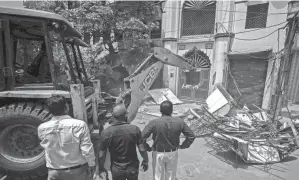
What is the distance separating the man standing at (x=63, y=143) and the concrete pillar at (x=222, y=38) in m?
10.3

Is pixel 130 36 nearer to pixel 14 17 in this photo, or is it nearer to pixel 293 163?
pixel 14 17

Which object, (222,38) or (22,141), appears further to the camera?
(222,38)

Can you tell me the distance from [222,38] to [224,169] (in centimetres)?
875

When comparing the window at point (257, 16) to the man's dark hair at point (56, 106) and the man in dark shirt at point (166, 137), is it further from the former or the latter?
the man's dark hair at point (56, 106)

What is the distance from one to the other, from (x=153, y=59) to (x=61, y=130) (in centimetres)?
282

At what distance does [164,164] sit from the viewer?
2924mm

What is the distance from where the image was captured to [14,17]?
10.3ft

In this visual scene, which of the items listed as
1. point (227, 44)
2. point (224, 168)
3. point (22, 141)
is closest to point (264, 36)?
point (227, 44)

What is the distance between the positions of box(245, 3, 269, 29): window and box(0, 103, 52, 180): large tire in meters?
11.2

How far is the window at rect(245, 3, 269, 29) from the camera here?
9477 millimetres

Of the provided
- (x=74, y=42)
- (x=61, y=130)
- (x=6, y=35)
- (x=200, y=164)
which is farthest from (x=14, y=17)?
(x=200, y=164)

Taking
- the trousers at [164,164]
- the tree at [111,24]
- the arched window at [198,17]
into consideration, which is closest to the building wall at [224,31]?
the arched window at [198,17]

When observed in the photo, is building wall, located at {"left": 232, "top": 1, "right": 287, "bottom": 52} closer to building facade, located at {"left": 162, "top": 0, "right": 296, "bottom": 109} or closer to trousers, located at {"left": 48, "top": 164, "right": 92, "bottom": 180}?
building facade, located at {"left": 162, "top": 0, "right": 296, "bottom": 109}

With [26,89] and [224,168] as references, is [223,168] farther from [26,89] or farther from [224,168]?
[26,89]
